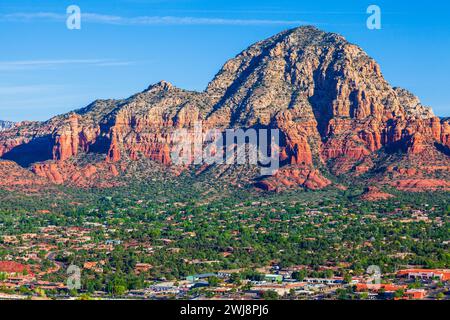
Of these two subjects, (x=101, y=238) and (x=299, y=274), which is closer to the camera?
(x=299, y=274)

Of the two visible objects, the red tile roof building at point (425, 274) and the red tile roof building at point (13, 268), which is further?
the red tile roof building at point (13, 268)

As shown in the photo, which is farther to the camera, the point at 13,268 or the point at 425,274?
the point at 13,268

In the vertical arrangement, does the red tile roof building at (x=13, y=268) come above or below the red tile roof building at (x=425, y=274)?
above

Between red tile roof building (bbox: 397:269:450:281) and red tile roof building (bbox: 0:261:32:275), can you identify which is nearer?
red tile roof building (bbox: 397:269:450:281)

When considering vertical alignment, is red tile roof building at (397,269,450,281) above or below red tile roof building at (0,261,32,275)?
below

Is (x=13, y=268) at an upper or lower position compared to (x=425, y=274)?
upper
